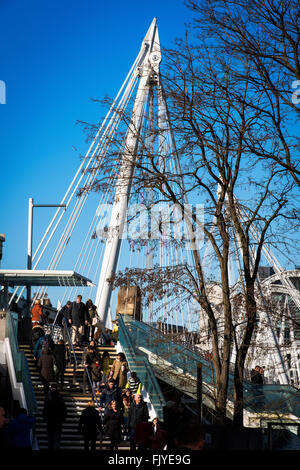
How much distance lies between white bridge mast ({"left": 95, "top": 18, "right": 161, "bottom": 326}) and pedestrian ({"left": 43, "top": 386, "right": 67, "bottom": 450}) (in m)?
3.48

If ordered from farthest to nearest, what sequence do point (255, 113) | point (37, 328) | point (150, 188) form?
point (37, 328), point (150, 188), point (255, 113)

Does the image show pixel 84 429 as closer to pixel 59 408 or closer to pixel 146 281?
pixel 59 408

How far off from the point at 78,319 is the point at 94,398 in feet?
12.9

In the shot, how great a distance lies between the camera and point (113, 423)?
51.8 ft

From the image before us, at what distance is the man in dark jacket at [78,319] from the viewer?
2264 cm

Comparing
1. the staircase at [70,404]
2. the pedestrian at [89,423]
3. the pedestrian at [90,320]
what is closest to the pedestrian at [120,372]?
the staircase at [70,404]

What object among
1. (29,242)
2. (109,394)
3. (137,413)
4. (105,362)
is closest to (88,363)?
(105,362)

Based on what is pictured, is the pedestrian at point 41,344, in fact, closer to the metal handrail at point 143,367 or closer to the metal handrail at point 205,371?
the metal handrail at point 143,367

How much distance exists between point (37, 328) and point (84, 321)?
1.41 meters

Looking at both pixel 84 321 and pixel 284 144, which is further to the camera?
pixel 84 321

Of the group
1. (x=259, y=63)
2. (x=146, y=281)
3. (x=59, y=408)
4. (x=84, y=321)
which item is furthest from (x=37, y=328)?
(x=259, y=63)

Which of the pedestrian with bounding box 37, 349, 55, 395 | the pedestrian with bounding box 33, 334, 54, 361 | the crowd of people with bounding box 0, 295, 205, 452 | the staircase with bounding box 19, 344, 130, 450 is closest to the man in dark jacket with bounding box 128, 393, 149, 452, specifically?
the crowd of people with bounding box 0, 295, 205, 452

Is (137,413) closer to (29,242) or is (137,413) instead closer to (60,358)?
(60,358)

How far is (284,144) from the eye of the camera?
43.0 feet
